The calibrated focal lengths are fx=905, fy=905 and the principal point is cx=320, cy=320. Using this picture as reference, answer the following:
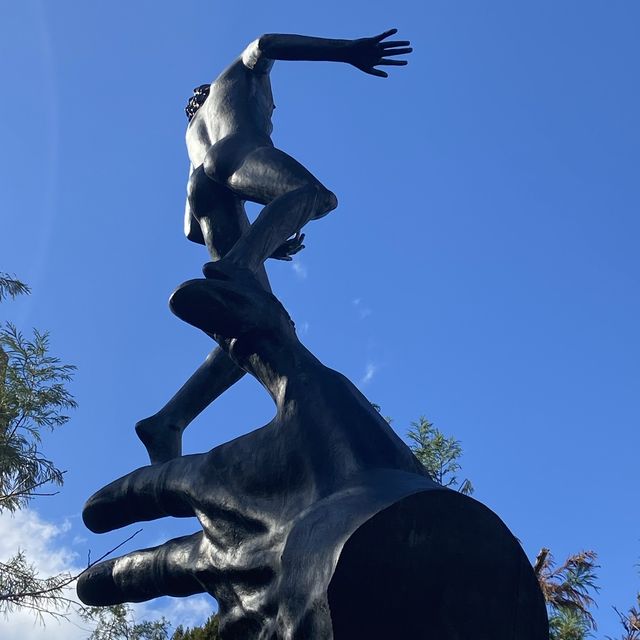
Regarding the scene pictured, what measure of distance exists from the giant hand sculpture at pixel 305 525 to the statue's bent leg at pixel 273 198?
0.68ft

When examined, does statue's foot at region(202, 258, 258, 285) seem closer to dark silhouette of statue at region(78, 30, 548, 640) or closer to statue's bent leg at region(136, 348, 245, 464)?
dark silhouette of statue at region(78, 30, 548, 640)

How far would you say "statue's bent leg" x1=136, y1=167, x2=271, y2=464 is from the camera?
318cm

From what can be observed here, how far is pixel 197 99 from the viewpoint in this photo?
436cm

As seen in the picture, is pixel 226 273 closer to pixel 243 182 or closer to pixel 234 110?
pixel 243 182

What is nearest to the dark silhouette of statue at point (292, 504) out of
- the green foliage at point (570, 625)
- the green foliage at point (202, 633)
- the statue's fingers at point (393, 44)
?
the statue's fingers at point (393, 44)

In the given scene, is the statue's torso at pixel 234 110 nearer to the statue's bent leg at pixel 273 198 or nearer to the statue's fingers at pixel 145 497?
the statue's bent leg at pixel 273 198

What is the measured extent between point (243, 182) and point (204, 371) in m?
0.71

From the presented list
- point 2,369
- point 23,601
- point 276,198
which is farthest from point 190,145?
point 2,369

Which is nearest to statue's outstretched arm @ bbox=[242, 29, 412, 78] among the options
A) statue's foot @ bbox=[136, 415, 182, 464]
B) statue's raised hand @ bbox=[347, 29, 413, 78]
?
statue's raised hand @ bbox=[347, 29, 413, 78]

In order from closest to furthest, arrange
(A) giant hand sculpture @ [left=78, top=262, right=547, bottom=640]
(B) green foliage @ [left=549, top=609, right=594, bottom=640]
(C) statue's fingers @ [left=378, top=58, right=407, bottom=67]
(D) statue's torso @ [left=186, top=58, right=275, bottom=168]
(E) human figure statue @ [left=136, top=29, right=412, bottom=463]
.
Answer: (A) giant hand sculpture @ [left=78, top=262, right=547, bottom=640] → (E) human figure statue @ [left=136, top=29, right=412, bottom=463] → (C) statue's fingers @ [left=378, top=58, right=407, bottom=67] → (D) statue's torso @ [left=186, top=58, right=275, bottom=168] → (B) green foliage @ [left=549, top=609, right=594, bottom=640]

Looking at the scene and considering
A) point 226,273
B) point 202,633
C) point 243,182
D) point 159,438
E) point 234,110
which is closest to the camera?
point 226,273

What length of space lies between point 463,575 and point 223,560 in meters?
0.68

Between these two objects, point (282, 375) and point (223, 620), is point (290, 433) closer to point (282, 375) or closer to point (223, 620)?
point (282, 375)

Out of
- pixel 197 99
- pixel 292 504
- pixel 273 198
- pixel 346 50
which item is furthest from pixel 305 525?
pixel 197 99
